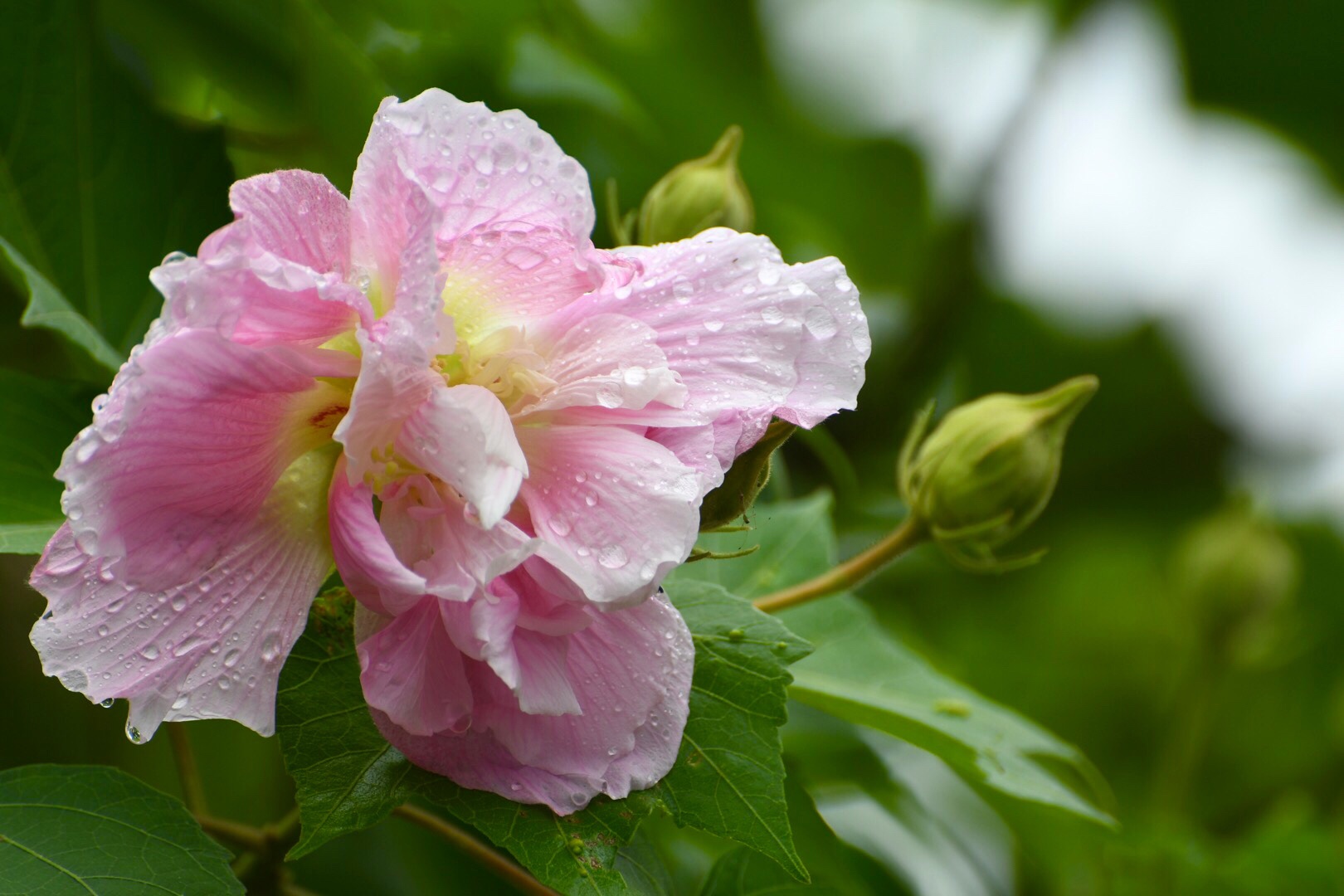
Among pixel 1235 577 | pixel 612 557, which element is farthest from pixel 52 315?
pixel 1235 577

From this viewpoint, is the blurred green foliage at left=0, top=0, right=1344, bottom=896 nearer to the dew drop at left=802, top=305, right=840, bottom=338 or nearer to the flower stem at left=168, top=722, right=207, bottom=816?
the flower stem at left=168, top=722, right=207, bottom=816

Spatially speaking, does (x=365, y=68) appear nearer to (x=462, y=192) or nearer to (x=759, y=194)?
(x=462, y=192)

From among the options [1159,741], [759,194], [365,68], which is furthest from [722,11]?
[1159,741]

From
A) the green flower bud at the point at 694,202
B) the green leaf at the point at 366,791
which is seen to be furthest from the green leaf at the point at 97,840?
the green flower bud at the point at 694,202

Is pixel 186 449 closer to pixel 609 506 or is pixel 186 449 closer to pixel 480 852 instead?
pixel 609 506

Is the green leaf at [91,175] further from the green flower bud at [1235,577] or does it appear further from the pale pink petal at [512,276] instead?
the green flower bud at [1235,577]

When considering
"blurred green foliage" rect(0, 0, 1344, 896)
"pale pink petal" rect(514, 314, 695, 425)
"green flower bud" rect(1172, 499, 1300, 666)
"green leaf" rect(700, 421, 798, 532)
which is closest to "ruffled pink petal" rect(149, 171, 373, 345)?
"pale pink petal" rect(514, 314, 695, 425)
